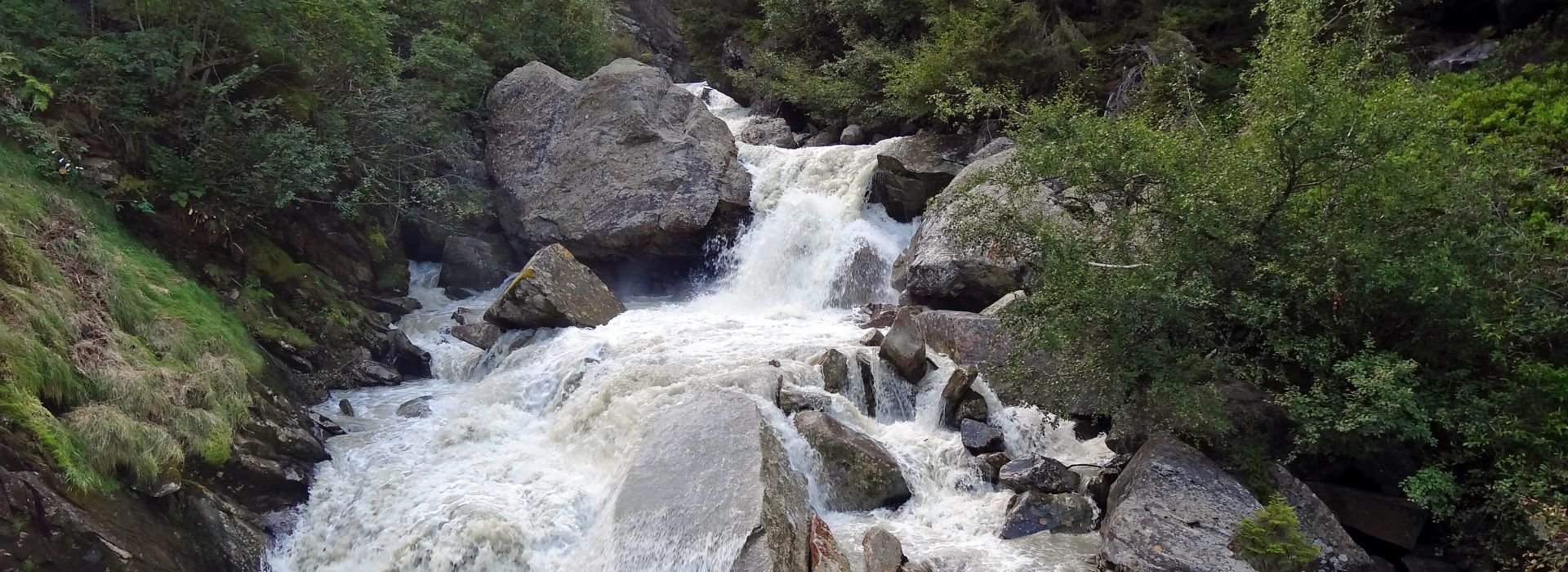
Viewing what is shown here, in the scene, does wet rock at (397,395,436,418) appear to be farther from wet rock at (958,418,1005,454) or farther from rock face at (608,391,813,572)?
wet rock at (958,418,1005,454)

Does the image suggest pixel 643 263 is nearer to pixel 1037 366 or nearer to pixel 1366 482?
pixel 1037 366

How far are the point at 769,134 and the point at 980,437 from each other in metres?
14.5

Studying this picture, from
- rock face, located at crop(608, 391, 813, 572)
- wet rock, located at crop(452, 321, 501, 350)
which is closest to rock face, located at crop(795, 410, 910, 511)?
rock face, located at crop(608, 391, 813, 572)

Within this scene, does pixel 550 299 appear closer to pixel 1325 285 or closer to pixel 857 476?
pixel 857 476

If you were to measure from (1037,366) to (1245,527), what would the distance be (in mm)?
2856

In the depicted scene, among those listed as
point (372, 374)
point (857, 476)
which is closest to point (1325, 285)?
point (857, 476)

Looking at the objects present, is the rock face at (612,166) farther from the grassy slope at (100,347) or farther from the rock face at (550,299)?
the grassy slope at (100,347)

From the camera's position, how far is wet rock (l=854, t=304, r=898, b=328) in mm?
13039

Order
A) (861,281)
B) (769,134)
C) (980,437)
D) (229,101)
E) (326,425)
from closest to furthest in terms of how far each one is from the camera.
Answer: (980,437) < (326,425) < (229,101) < (861,281) < (769,134)

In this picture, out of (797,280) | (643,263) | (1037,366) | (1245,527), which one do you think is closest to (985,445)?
(1037,366)

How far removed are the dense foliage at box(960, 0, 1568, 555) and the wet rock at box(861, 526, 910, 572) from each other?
2.44 meters

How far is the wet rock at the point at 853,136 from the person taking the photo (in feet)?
66.9

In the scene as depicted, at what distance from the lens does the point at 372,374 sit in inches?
466

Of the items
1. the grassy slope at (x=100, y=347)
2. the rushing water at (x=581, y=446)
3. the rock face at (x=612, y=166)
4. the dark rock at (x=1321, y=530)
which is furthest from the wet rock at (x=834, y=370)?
the grassy slope at (x=100, y=347)
